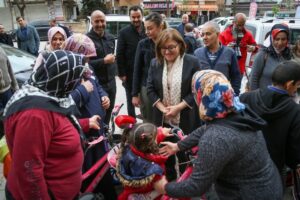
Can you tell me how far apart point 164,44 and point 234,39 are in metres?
3.61

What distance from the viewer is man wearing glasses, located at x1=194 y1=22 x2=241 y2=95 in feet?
12.0

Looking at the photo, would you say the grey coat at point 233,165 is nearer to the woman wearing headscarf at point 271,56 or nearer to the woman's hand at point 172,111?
the woman's hand at point 172,111

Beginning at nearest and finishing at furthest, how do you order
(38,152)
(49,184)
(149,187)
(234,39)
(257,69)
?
(38,152), (49,184), (149,187), (257,69), (234,39)

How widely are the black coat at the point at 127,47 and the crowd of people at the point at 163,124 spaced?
25.6 inches

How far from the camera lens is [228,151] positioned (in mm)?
1602

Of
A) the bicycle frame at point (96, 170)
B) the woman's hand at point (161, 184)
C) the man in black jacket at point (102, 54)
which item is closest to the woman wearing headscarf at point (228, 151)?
the woman's hand at point (161, 184)

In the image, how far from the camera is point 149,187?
7.88 ft

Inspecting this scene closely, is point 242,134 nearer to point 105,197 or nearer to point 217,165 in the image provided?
point 217,165

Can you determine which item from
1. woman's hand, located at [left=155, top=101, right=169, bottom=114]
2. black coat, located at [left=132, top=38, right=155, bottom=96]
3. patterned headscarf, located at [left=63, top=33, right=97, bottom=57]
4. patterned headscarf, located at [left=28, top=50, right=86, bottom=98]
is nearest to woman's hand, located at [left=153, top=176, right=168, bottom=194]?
patterned headscarf, located at [left=28, top=50, right=86, bottom=98]

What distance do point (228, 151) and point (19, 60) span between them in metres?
5.11

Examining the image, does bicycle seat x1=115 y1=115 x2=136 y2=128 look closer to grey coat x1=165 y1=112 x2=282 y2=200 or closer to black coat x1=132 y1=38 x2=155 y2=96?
grey coat x1=165 y1=112 x2=282 y2=200

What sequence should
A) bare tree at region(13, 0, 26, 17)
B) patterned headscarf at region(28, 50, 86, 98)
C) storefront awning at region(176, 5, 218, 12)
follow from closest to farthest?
1. patterned headscarf at region(28, 50, 86, 98)
2. bare tree at region(13, 0, 26, 17)
3. storefront awning at region(176, 5, 218, 12)

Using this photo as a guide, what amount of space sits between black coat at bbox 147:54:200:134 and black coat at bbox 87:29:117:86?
3.49 feet

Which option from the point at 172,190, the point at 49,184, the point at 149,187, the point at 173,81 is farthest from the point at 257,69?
the point at 49,184
